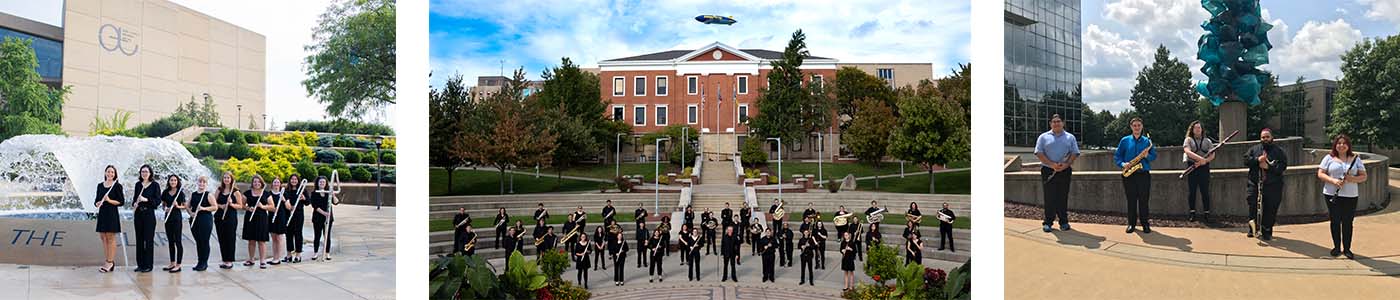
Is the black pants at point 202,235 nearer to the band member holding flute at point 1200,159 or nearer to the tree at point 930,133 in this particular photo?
the tree at point 930,133

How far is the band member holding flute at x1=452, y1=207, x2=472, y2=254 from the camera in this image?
584 cm

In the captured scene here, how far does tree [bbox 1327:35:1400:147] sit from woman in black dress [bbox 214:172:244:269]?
25.9 feet

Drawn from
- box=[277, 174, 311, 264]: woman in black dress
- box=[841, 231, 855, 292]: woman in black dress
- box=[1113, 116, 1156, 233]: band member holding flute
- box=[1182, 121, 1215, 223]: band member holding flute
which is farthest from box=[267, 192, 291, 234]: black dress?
box=[1182, 121, 1215, 223]: band member holding flute

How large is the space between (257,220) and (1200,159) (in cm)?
717

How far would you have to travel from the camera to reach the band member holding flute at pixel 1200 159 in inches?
197

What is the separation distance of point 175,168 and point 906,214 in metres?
6.41

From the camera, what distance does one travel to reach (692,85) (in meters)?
6.55

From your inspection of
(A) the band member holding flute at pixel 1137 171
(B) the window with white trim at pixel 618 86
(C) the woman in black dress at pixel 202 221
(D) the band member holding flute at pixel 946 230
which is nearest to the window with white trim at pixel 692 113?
(B) the window with white trim at pixel 618 86

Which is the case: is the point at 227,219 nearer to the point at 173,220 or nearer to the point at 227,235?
the point at 227,235

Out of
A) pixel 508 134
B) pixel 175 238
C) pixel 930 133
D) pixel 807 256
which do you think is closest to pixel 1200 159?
pixel 930 133

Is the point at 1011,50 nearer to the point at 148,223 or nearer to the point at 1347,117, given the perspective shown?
the point at 1347,117

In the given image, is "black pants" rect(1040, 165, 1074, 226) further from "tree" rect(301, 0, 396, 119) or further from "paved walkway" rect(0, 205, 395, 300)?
"tree" rect(301, 0, 396, 119)

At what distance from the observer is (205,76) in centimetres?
725

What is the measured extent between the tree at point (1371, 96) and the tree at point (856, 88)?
2.97m
